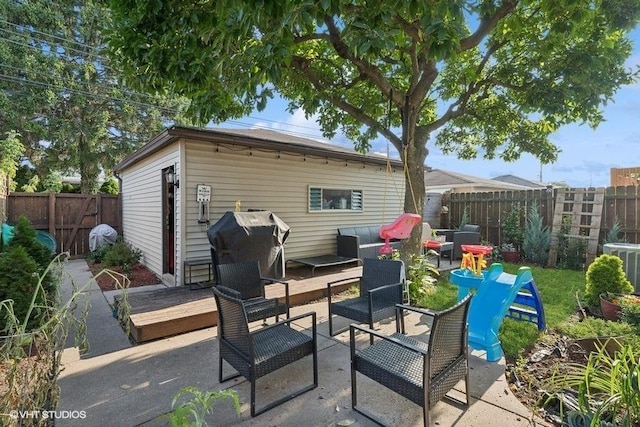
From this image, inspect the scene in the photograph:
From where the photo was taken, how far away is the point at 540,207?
8625 millimetres

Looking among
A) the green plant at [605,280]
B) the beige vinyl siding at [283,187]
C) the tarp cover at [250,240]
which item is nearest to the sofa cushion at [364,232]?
the beige vinyl siding at [283,187]

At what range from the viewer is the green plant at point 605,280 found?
4195 millimetres

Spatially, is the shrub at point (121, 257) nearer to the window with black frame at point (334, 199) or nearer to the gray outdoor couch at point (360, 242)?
the window with black frame at point (334, 199)

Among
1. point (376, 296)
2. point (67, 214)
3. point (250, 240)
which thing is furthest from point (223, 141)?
point (67, 214)

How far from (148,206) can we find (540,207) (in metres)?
10.1

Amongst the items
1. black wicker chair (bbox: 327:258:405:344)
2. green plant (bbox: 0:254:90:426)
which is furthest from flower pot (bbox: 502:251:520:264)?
green plant (bbox: 0:254:90:426)

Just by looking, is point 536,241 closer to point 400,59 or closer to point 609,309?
point 609,309

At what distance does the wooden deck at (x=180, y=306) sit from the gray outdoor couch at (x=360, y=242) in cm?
113

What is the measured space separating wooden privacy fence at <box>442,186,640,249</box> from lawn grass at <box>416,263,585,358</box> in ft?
5.15

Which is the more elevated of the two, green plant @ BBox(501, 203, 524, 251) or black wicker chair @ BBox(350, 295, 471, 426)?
green plant @ BBox(501, 203, 524, 251)

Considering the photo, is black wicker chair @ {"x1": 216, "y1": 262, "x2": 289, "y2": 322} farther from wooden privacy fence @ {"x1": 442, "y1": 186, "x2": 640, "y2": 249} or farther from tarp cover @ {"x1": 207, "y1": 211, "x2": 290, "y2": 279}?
wooden privacy fence @ {"x1": 442, "y1": 186, "x2": 640, "y2": 249}

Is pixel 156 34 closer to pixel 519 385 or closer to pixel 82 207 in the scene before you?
pixel 519 385

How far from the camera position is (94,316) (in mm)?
4492

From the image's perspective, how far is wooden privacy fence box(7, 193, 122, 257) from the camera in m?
9.02
